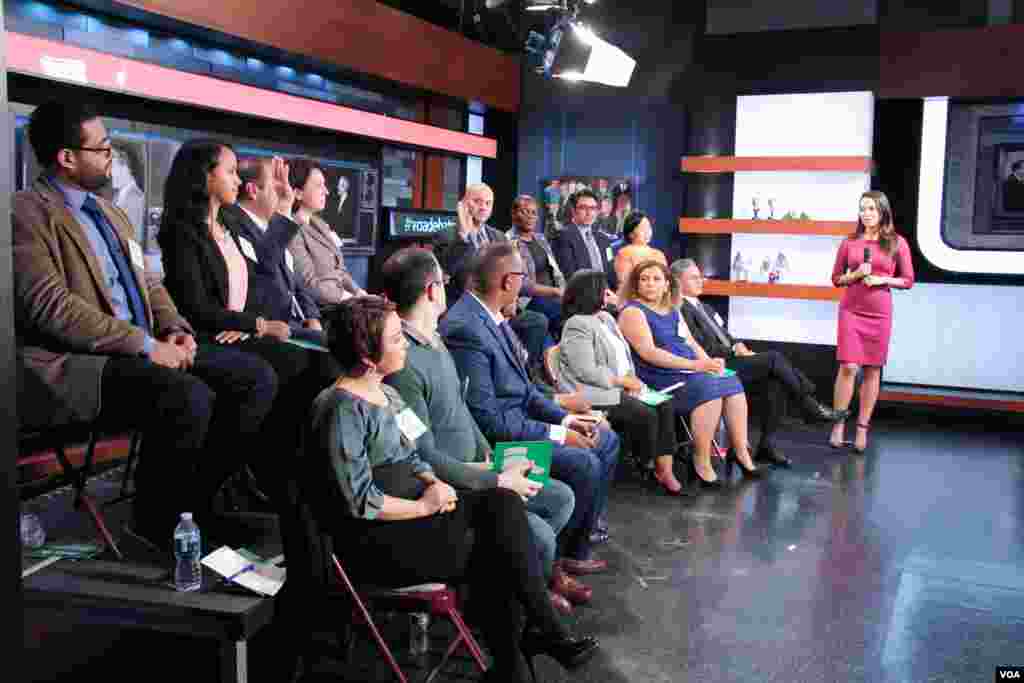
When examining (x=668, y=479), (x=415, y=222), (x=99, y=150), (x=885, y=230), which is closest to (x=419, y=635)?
(x=99, y=150)


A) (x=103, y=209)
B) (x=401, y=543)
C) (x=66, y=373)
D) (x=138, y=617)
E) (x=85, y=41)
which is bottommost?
(x=138, y=617)

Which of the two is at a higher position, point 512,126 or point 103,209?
point 512,126

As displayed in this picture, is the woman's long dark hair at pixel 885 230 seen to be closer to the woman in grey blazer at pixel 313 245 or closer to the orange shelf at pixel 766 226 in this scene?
the orange shelf at pixel 766 226

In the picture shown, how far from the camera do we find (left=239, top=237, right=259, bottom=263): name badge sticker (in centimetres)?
360

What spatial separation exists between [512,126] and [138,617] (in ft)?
22.2

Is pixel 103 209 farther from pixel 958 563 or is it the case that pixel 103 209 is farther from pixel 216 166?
pixel 958 563

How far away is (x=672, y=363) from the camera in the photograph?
5.14m

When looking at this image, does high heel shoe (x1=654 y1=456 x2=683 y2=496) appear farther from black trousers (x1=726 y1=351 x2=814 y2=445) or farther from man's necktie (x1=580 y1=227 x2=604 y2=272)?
man's necktie (x1=580 y1=227 x2=604 y2=272)

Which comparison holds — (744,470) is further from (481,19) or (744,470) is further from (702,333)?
(481,19)

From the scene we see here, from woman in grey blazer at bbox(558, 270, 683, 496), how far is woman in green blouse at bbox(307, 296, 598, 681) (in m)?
1.89

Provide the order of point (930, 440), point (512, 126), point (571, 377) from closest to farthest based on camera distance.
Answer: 1. point (571, 377)
2. point (930, 440)
3. point (512, 126)

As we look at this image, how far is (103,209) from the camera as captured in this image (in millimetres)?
3066

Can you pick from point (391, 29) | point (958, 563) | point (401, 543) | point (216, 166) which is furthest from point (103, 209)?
point (391, 29)

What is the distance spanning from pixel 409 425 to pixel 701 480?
9.78 feet
